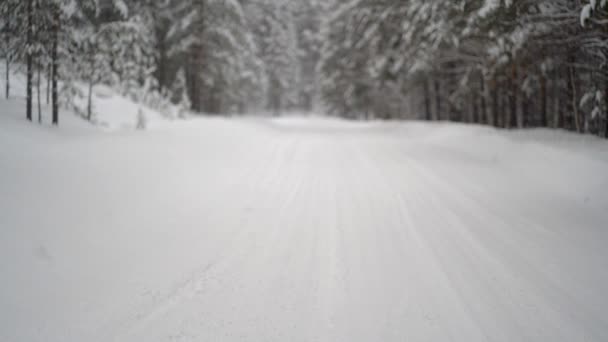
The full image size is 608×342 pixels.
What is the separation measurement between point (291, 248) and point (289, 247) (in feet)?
0.10

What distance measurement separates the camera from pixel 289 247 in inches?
144

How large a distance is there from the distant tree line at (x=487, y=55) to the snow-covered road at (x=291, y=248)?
254 cm

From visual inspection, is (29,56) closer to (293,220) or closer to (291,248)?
(293,220)

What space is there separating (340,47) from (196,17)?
14.9m

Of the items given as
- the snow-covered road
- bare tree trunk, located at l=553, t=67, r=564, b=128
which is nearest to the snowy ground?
the snow-covered road

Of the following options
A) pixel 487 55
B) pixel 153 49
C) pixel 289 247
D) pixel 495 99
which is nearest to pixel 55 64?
pixel 289 247

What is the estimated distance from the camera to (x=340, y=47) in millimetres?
28297

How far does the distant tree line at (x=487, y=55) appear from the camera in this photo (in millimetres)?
6949

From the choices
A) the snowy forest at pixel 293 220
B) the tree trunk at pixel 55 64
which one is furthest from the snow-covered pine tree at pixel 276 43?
the tree trunk at pixel 55 64

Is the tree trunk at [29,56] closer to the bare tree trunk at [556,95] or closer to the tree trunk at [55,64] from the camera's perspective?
the tree trunk at [55,64]

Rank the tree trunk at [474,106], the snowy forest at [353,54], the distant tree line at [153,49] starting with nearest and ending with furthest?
the distant tree line at [153,49]
the snowy forest at [353,54]
the tree trunk at [474,106]

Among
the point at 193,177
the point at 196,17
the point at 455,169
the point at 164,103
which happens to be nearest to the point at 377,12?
the point at 196,17

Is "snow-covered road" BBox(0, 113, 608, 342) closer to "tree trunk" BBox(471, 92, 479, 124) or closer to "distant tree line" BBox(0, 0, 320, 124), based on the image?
"distant tree line" BBox(0, 0, 320, 124)

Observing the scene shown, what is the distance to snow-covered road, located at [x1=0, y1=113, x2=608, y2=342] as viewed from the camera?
248 centimetres
